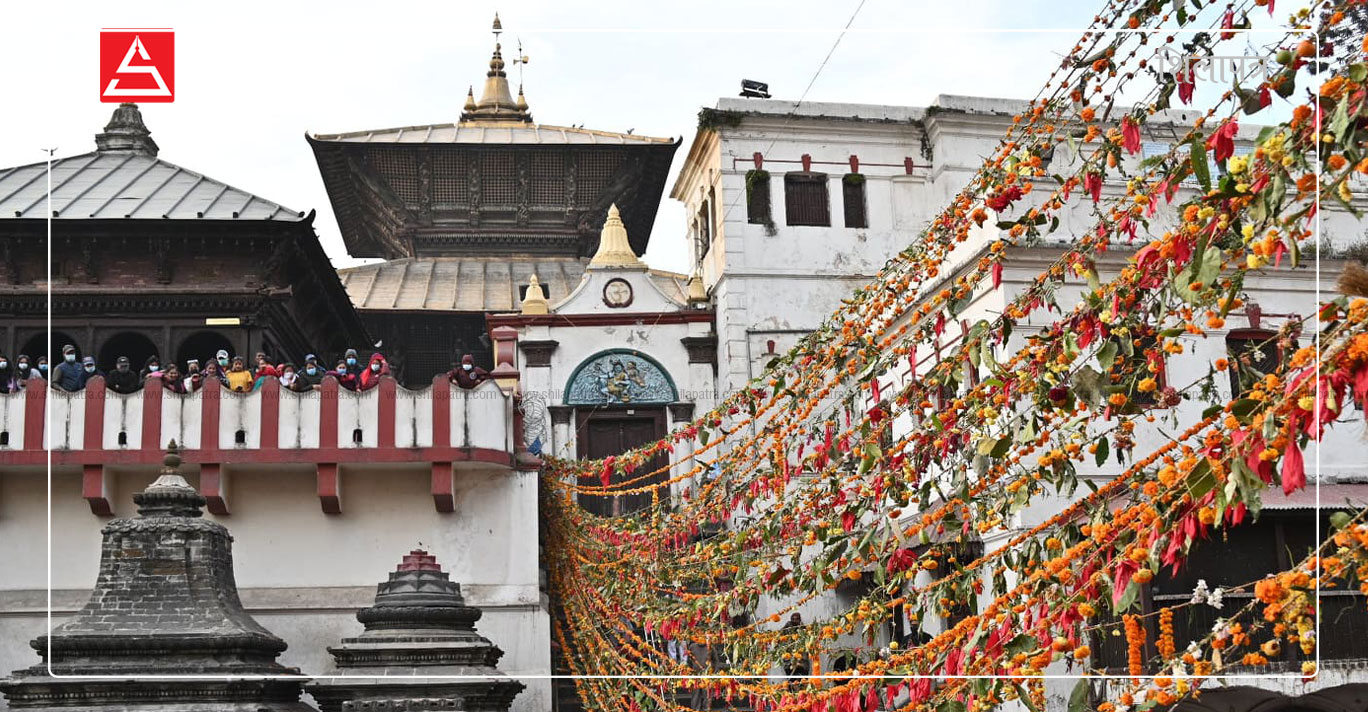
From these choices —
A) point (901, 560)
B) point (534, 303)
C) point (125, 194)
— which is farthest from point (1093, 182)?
point (534, 303)

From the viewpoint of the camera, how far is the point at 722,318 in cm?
2577

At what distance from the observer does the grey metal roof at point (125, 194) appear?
2077 centimetres

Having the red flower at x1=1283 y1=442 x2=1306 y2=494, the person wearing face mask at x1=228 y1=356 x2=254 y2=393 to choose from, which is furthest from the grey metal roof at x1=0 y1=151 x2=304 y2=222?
the red flower at x1=1283 y1=442 x2=1306 y2=494

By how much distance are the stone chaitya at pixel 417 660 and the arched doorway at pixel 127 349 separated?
7.53 metres

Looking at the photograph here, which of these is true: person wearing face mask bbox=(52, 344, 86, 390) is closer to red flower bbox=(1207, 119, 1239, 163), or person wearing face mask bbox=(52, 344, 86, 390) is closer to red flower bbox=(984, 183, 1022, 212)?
red flower bbox=(984, 183, 1022, 212)

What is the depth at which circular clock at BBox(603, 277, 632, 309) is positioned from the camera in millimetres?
25875

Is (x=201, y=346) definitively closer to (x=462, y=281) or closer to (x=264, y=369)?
(x=264, y=369)

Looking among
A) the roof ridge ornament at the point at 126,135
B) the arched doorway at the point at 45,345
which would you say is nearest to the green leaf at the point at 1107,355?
the arched doorway at the point at 45,345

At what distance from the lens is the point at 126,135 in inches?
1009

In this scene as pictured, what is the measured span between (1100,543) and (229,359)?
16892 mm

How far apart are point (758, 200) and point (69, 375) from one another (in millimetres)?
12029

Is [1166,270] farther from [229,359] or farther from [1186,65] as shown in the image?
[229,359]

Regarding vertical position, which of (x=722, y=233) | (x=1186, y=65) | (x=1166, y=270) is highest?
(x=722, y=233)

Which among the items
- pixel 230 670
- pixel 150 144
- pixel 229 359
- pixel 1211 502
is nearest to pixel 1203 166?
pixel 1211 502
